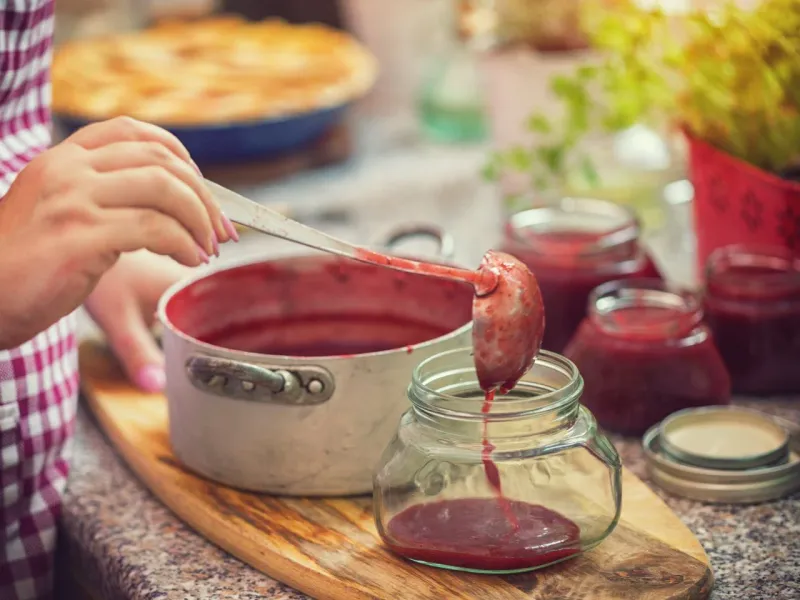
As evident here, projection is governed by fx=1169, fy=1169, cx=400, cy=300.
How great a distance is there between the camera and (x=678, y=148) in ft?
5.00

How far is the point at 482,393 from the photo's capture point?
32.9 inches

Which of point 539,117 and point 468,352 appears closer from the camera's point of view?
point 468,352

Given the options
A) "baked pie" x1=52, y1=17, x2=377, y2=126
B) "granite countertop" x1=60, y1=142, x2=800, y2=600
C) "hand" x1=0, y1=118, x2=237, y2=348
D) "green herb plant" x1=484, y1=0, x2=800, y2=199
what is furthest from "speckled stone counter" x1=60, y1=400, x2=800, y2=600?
"baked pie" x1=52, y1=17, x2=377, y2=126

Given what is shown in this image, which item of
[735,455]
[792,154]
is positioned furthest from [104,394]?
[792,154]

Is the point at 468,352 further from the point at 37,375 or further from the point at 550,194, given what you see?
the point at 550,194

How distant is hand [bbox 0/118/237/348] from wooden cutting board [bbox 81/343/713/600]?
21cm

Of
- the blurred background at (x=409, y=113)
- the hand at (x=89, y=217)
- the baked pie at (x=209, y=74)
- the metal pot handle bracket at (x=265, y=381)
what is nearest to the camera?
the hand at (x=89, y=217)

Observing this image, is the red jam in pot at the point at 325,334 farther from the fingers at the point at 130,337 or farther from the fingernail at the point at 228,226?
the fingernail at the point at 228,226

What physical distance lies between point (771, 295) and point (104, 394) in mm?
593

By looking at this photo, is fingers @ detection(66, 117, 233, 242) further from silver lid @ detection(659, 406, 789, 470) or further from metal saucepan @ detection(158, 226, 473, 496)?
silver lid @ detection(659, 406, 789, 470)

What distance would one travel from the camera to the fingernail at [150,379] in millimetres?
1058

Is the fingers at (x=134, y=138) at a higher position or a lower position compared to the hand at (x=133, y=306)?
higher

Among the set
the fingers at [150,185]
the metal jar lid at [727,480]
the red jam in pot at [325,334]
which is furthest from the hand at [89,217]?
the metal jar lid at [727,480]

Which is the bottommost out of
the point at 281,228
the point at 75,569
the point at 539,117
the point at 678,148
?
the point at 75,569
